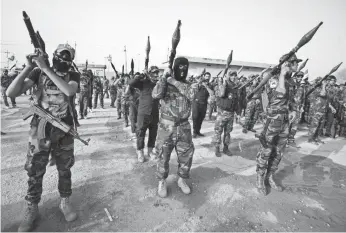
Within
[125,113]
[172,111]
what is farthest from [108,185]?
[125,113]

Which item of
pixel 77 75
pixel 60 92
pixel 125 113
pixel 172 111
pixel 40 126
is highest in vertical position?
pixel 77 75

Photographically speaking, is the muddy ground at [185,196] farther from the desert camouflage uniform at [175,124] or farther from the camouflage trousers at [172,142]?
the desert camouflage uniform at [175,124]

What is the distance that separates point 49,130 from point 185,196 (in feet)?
7.92

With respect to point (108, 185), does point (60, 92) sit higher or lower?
higher

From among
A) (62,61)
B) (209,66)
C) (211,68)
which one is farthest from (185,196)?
(211,68)

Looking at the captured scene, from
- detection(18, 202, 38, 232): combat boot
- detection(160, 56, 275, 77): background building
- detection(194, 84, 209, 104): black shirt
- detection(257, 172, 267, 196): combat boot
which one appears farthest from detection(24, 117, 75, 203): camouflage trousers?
detection(160, 56, 275, 77): background building

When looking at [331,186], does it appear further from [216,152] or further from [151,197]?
[151,197]

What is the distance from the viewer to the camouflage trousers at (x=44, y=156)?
2250 mm

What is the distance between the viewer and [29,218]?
7.52 feet

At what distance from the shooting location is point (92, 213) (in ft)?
8.66

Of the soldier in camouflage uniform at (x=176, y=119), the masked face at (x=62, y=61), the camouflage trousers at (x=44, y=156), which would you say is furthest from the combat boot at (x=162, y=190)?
the masked face at (x=62, y=61)

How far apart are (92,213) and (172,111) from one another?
6.54ft

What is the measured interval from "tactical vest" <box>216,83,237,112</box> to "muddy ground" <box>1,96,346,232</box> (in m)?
1.42

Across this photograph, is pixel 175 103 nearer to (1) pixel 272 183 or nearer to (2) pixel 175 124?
(2) pixel 175 124
